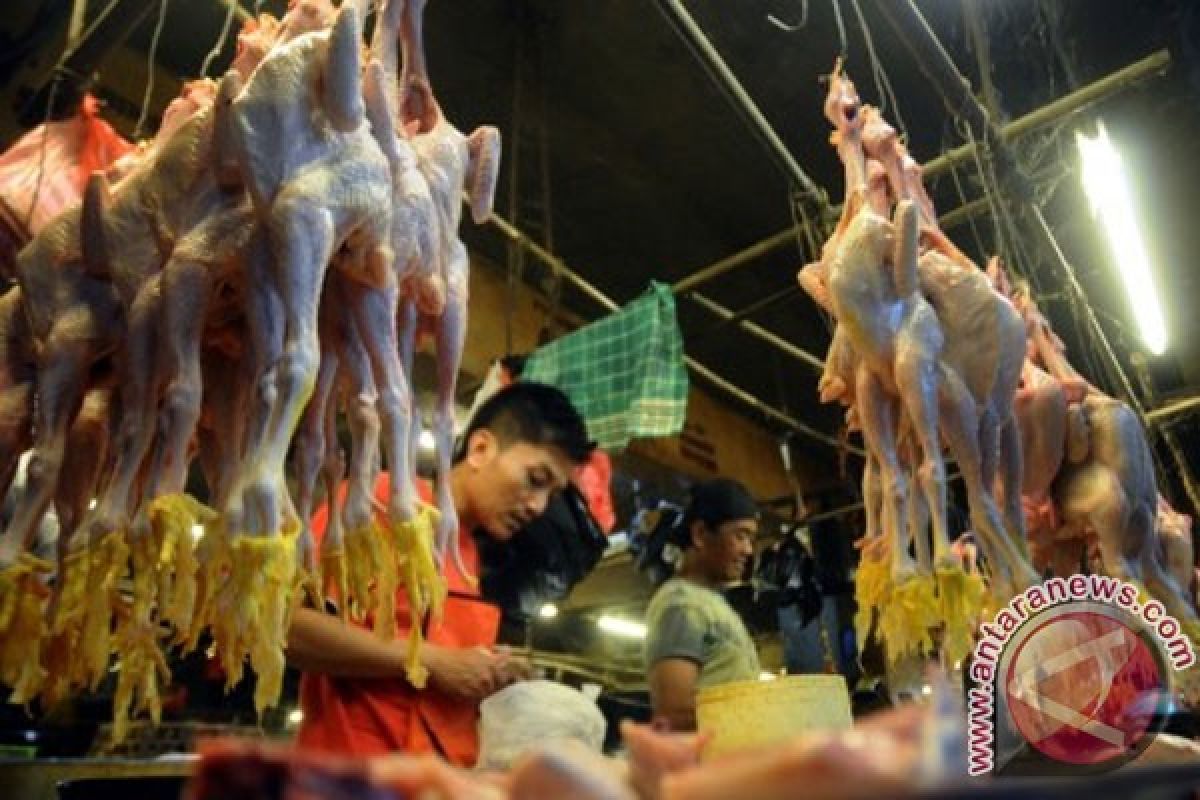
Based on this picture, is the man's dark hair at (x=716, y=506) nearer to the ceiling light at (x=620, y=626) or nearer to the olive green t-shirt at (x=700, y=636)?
the olive green t-shirt at (x=700, y=636)

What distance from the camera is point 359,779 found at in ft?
2.36

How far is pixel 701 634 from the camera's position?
158 inches

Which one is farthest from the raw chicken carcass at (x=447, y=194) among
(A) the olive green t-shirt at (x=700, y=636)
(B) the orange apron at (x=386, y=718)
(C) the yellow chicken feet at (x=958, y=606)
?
(A) the olive green t-shirt at (x=700, y=636)

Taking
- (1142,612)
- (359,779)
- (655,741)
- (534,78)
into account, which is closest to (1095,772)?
(1142,612)

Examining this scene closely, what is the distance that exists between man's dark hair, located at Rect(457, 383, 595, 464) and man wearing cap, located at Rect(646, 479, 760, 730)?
989 mm

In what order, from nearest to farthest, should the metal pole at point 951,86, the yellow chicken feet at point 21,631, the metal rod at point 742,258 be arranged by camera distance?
the yellow chicken feet at point 21,631 → the metal pole at point 951,86 → the metal rod at point 742,258

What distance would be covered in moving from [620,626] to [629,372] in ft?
28.7

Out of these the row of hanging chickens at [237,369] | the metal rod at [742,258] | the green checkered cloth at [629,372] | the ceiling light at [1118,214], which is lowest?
the row of hanging chickens at [237,369]

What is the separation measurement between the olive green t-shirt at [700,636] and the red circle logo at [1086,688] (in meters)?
1.99

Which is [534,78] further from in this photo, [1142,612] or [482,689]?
[1142,612]

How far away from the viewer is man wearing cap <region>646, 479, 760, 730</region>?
3.89 m

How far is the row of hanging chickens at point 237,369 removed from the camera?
1.50 meters

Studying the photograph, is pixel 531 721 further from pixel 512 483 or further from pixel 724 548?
pixel 724 548

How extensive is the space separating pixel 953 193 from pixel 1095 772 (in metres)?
5.45
